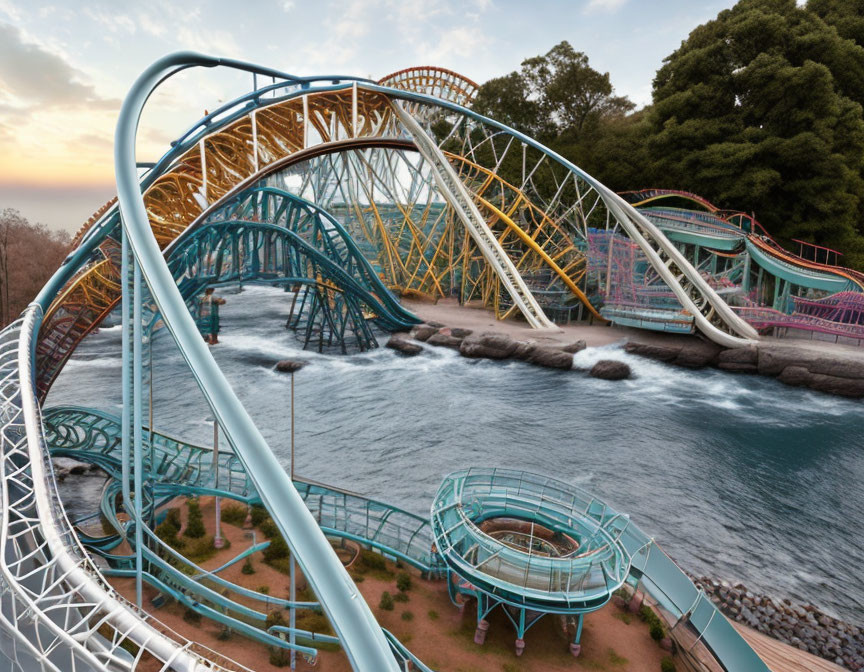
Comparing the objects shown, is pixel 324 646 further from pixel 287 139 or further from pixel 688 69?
pixel 688 69

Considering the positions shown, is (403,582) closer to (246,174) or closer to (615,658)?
(615,658)

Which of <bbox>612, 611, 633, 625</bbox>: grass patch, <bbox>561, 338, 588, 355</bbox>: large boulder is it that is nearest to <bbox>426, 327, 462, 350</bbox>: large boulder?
<bbox>561, 338, 588, 355</bbox>: large boulder

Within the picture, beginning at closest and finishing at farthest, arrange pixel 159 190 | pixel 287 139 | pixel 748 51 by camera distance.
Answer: pixel 159 190 < pixel 287 139 < pixel 748 51

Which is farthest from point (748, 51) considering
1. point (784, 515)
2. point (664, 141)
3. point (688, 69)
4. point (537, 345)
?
point (784, 515)

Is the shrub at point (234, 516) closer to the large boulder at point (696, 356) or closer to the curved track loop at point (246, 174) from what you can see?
the curved track loop at point (246, 174)

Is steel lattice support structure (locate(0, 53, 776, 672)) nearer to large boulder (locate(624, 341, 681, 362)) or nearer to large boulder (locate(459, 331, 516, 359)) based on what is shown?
large boulder (locate(624, 341, 681, 362))

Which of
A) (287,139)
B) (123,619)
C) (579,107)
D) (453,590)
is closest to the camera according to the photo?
(123,619)

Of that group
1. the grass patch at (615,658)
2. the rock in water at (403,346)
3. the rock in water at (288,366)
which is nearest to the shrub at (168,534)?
the grass patch at (615,658)
